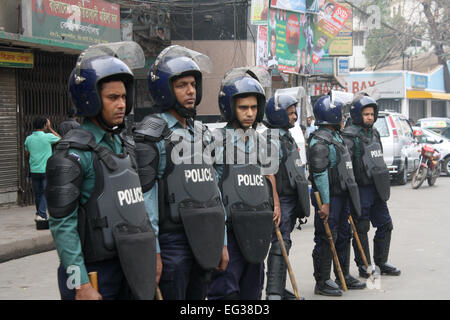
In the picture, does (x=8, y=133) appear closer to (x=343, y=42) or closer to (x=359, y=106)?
(x=359, y=106)

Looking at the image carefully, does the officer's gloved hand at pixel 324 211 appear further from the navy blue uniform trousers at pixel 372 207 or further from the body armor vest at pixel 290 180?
the navy blue uniform trousers at pixel 372 207

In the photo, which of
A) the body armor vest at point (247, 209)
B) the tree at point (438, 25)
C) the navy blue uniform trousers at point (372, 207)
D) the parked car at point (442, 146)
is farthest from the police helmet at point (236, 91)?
the tree at point (438, 25)

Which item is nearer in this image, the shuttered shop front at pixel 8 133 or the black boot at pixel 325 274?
the black boot at pixel 325 274

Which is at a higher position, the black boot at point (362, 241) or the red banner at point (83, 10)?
the red banner at point (83, 10)

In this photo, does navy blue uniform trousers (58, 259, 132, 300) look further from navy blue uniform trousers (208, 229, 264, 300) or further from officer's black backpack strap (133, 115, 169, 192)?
navy blue uniform trousers (208, 229, 264, 300)

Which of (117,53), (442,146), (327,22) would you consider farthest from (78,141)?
(327,22)

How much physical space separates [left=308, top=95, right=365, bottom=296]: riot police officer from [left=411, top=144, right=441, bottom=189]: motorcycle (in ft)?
36.9

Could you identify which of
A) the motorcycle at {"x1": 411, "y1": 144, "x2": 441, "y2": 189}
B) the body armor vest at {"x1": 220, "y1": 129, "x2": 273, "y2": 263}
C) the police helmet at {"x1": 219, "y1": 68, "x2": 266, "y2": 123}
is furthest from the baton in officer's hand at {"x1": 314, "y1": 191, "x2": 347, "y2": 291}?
the motorcycle at {"x1": 411, "y1": 144, "x2": 441, "y2": 189}

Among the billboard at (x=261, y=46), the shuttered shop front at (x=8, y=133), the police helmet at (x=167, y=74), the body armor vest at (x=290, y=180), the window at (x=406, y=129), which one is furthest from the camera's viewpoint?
the billboard at (x=261, y=46)

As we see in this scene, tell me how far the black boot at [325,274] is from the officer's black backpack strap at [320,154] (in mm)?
695

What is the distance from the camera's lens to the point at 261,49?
19.5 meters

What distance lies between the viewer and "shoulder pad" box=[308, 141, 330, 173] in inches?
264

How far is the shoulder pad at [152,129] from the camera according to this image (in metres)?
3.91

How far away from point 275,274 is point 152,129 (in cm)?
241
